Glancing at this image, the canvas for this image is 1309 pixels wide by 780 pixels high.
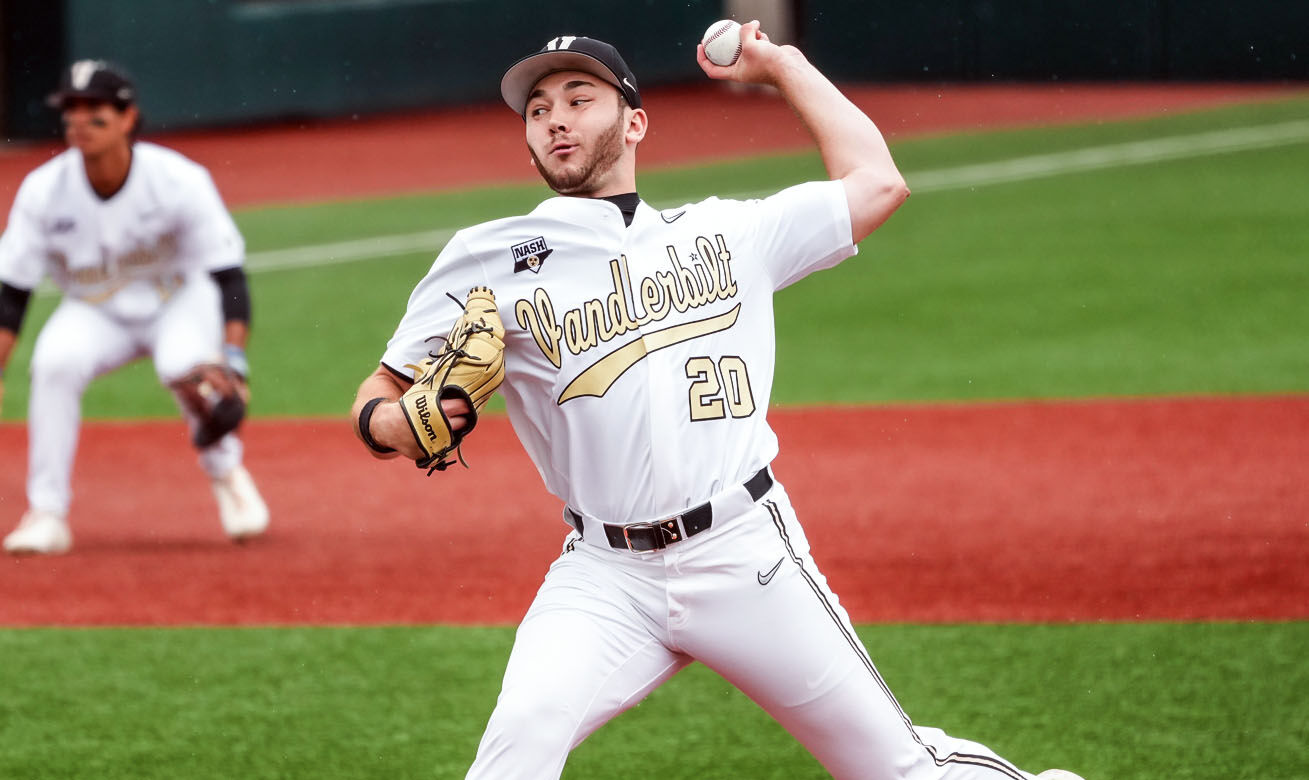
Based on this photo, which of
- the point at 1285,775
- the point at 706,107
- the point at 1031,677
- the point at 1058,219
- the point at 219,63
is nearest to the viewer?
the point at 1285,775

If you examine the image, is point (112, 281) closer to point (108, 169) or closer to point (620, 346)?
point (108, 169)

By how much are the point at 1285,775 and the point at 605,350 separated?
7.04ft

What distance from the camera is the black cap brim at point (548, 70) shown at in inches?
135

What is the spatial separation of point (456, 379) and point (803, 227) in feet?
2.62

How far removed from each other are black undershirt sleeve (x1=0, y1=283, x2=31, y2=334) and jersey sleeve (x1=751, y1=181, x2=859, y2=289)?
4.18m

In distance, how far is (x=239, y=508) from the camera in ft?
23.3

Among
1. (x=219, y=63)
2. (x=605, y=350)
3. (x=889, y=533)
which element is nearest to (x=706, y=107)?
(x=219, y=63)

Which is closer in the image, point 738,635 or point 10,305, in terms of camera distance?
point 738,635

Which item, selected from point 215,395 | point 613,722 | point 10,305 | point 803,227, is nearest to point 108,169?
point 10,305

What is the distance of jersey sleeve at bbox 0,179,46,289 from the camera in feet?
22.4

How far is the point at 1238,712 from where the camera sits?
189 inches

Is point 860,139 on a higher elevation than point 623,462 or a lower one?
higher

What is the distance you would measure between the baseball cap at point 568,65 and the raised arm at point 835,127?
0.58 feet

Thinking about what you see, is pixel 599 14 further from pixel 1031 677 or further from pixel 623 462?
pixel 623 462
